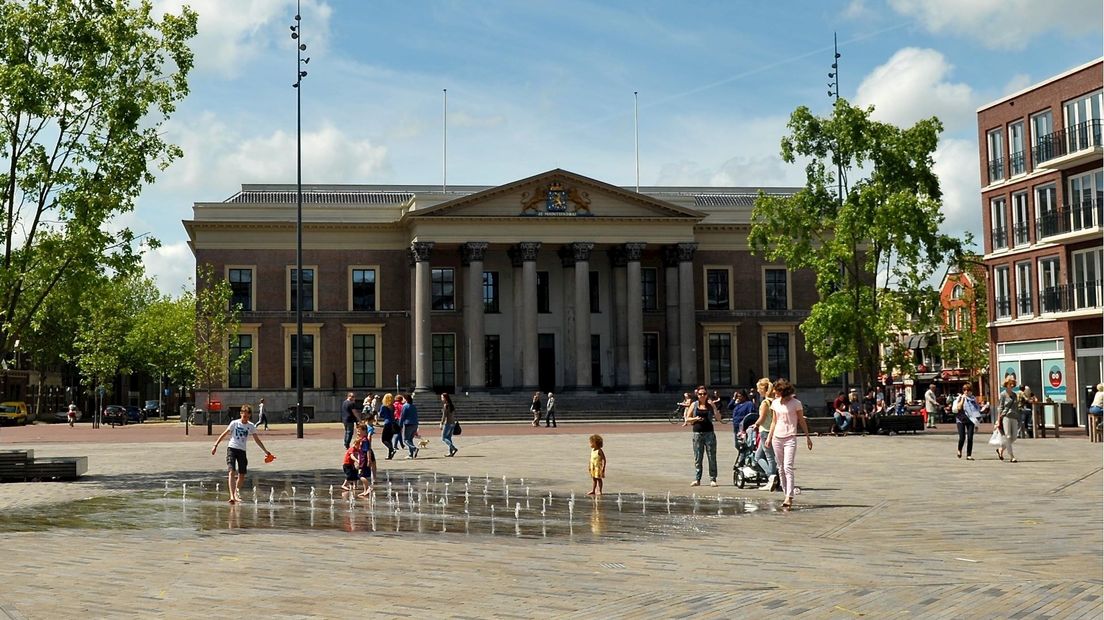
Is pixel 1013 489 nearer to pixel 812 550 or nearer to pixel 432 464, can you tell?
pixel 812 550

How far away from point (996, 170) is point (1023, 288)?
5180 millimetres

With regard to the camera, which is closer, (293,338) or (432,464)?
(432,464)

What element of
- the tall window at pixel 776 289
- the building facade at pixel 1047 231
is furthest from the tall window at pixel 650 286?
the building facade at pixel 1047 231

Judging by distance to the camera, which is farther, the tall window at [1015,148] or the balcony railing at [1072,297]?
the tall window at [1015,148]

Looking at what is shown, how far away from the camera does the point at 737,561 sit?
38.8 ft

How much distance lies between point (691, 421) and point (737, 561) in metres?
9.66

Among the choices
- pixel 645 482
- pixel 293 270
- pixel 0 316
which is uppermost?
pixel 293 270

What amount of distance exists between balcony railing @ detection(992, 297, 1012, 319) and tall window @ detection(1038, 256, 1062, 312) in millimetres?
2056

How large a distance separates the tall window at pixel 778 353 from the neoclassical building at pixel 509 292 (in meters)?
0.09

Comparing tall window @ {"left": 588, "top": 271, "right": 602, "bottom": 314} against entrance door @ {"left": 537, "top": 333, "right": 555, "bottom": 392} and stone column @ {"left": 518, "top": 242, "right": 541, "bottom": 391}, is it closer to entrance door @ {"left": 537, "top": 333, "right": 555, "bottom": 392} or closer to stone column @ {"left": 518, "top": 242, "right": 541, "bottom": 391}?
entrance door @ {"left": 537, "top": 333, "right": 555, "bottom": 392}

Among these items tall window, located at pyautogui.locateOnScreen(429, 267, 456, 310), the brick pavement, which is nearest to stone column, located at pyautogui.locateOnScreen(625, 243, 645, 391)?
tall window, located at pyautogui.locateOnScreen(429, 267, 456, 310)

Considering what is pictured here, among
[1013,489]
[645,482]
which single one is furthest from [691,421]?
[1013,489]

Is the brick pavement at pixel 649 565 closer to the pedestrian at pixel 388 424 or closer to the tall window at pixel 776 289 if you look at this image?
the pedestrian at pixel 388 424

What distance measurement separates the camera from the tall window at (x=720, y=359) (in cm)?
7188
